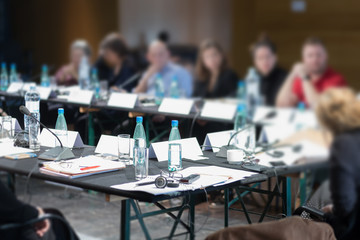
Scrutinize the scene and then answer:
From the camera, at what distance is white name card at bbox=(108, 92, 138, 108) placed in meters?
4.84

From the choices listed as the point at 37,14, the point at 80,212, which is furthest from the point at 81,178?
the point at 37,14

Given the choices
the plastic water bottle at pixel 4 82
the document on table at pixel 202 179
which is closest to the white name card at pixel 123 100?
the plastic water bottle at pixel 4 82

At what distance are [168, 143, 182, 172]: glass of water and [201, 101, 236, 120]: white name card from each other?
1578 millimetres

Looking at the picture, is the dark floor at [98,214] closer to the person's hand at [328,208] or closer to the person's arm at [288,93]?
the person's hand at [328,208]

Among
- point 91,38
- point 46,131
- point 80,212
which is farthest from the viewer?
point 91,38

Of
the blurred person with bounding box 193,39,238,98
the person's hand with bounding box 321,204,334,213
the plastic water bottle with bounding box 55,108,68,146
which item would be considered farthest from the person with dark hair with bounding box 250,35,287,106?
the person's hand with bounding box 321,204,334,213

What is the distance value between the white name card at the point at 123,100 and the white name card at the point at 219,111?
2.05ft

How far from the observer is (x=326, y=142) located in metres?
1.99

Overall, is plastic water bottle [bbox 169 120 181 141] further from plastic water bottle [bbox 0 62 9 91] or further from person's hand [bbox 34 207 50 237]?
plastic water bottle [bbox 0 62 9 91]

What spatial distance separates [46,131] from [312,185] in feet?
4.53

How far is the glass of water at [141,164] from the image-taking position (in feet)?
8.68

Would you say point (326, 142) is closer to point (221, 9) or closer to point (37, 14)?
point (221, 9)

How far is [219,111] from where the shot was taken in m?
4.46

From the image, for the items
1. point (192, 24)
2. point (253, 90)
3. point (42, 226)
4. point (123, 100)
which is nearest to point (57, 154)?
point (42, 226)
